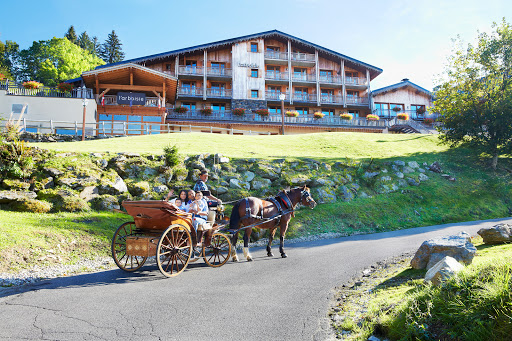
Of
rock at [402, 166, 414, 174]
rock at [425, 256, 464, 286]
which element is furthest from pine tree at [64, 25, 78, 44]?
rock at [425, 256, 464, 286]

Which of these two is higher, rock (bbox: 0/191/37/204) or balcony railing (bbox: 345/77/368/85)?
balcony railing (bbox: 345/77/368/85)

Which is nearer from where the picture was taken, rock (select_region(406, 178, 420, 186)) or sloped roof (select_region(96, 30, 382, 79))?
rock (select_region(406, 178, 420, 186))

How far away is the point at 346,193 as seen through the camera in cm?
1808

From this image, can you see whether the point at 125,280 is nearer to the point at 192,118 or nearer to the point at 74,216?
the point at 74,216

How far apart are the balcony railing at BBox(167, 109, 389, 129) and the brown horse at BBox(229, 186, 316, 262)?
Answer: 30911 millimetres

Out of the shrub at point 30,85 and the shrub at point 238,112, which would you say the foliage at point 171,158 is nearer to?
the shrub at point 30,85

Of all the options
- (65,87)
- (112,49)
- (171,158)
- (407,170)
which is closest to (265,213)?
(171,158)

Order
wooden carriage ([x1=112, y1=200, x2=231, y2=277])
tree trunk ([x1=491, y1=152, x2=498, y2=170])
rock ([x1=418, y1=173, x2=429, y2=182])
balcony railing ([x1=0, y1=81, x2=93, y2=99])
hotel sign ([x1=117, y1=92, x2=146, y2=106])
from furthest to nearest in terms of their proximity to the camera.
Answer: hotel sign ([x1=117, y1=92, x2=146, y2=106]) < balcony railing ([x1=0, y1=81, x2=93, y2=99]) < tree trunk ([x1=491, y1=152, x2=498, y2=170]) < rock ([x1=418, y1=173, x2=429, y2=182]) < wooden carriage ([x1=112, y1=200, x2=231, y2=277])

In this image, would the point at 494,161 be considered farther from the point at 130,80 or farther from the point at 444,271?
the point at 130,80

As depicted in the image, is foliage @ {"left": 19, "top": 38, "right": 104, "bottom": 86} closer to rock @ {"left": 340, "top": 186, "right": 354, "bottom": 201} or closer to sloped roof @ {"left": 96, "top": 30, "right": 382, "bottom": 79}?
sloped roof @ {"left": 96, "top": 30, "right": 382, "bottom": 79}

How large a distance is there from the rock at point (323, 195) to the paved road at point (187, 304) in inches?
298

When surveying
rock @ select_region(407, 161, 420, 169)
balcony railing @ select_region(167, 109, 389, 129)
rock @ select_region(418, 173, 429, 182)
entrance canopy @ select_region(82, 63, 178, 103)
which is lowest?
rock @ select_region(418, 173, 429, 182)

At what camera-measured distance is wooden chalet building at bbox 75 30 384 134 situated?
137 ft

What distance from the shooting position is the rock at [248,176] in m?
17.0
